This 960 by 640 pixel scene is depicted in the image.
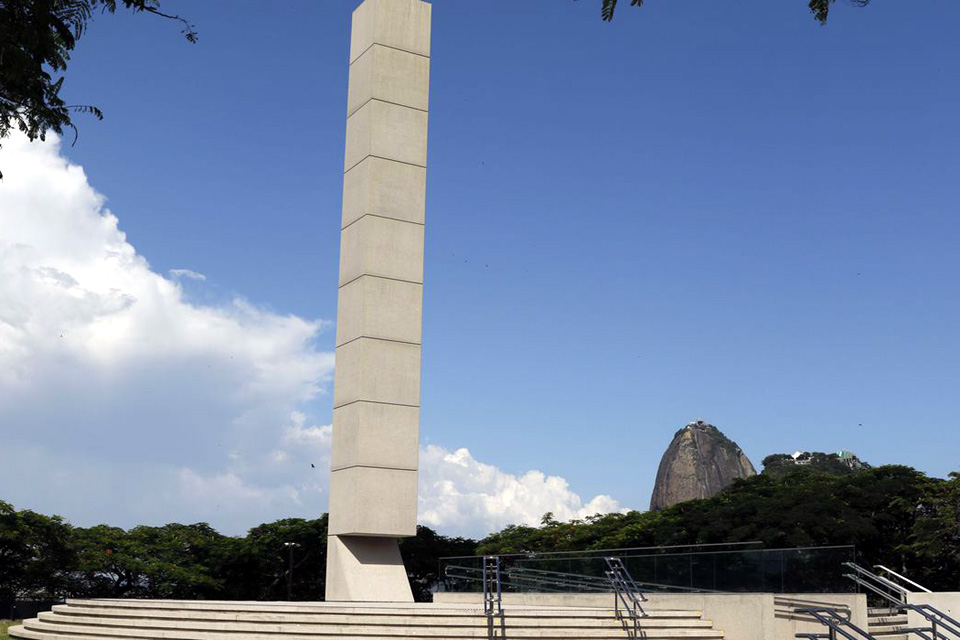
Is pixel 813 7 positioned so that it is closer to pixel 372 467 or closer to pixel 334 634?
pixel 334 634

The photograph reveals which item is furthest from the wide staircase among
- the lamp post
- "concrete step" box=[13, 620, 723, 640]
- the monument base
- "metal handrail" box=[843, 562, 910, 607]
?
the lamp post

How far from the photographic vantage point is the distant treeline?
33.5 metres

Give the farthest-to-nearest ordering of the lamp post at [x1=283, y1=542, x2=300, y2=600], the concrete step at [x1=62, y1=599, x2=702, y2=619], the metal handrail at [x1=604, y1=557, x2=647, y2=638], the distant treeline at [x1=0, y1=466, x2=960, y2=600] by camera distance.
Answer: the lamp post at [x1=283, y1=542, x2=300, y2=600]
the distant treeline at [x1=0, y1=466, x2=960, y2=600]
the metal handrail at [x1=604, y1=557, x2=647, y2=638]
the concrete step at [x1=62, y1=599, x2=702, y2=619]

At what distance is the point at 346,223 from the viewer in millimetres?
24219

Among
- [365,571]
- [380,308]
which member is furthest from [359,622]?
[380,308]

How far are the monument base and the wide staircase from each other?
5128 mm

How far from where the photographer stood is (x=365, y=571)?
22.3 m

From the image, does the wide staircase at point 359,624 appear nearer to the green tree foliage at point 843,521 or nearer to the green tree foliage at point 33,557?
the green tree foliage at point 843,521

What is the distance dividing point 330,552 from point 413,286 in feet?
20.7

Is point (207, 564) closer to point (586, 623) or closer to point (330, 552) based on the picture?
point (330, 552)

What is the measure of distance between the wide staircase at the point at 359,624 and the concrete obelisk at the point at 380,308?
5505 mm

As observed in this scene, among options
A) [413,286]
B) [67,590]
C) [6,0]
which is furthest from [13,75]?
[67,590]

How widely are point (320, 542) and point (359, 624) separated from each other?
2225 cm

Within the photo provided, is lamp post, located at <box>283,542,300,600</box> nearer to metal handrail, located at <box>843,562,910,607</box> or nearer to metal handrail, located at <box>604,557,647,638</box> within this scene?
metal handrail, located at <box>604,557,647,638</box>
